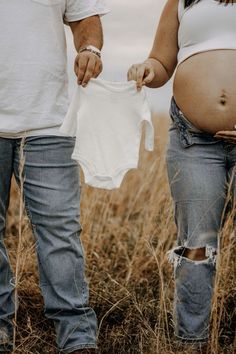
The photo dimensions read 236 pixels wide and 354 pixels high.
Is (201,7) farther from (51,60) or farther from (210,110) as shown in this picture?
(51,60)

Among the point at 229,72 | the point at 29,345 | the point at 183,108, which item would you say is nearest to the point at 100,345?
the point at 29,345

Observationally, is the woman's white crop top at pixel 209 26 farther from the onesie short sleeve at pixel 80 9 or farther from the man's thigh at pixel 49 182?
the man's thigh at pixel 49 182

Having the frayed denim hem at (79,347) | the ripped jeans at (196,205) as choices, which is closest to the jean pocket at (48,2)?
the ripped jeans at (196,205)

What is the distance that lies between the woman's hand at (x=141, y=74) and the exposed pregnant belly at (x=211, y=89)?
145 mm

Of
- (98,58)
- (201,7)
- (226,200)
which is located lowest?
(226,200)

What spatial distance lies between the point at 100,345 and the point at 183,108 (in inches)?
45.6

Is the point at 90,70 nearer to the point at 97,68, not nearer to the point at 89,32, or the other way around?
the point at 97,68

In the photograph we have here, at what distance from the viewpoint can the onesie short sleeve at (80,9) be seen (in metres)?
2.71

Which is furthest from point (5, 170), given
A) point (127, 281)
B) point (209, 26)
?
point (127, 281)

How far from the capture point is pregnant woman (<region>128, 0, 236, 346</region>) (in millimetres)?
2518

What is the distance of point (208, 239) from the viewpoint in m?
2.63

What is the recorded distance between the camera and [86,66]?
8.56 feet

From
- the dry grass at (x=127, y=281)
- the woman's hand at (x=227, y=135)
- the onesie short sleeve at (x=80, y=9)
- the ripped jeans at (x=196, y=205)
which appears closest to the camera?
the woman's hand at (x=227, y=135)

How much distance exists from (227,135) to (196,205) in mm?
307
